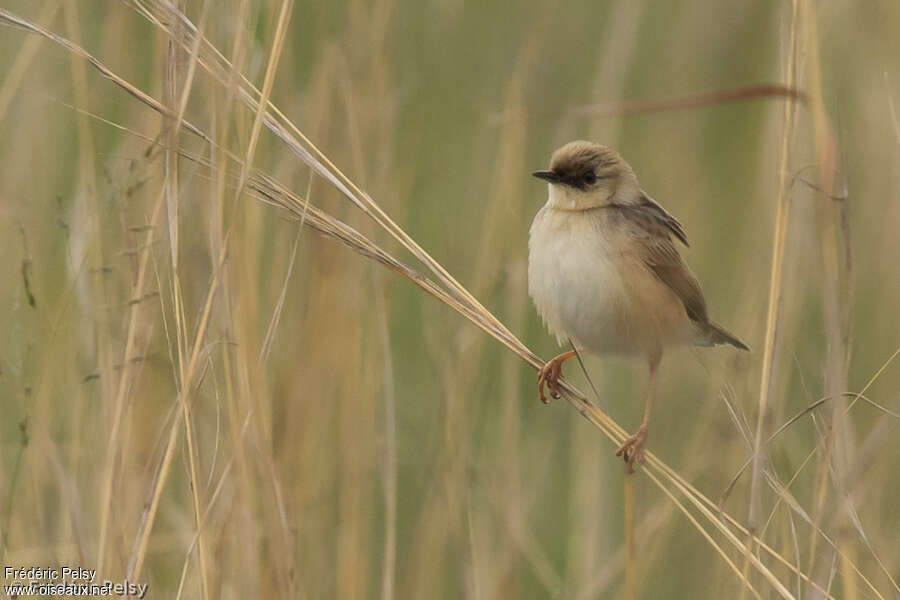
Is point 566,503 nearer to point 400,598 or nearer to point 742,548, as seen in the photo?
point 400,598

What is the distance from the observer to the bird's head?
372 cm

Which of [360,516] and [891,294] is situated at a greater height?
[891,294]

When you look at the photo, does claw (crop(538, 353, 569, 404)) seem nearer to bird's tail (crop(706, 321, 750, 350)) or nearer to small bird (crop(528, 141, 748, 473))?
small bird (crop(528, 141, 748, 473))

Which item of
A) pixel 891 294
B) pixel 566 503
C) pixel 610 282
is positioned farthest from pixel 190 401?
pixel 891 294

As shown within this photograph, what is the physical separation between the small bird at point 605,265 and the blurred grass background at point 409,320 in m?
0.14

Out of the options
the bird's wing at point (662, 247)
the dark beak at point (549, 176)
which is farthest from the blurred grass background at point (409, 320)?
the bird's wing at point (662, 247)

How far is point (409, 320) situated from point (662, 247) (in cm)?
126

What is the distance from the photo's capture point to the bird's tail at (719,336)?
4.02 meters

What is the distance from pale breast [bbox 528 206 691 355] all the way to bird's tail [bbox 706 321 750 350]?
0.31 meters

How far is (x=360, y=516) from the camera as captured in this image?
3143 mm

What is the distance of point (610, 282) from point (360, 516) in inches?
40.9

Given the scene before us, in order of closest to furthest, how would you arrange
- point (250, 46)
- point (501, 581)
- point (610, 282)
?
1. point (250, 46)
2. point (501, 581)
3. point (610, 282)

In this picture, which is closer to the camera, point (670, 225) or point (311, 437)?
point (311, 437)

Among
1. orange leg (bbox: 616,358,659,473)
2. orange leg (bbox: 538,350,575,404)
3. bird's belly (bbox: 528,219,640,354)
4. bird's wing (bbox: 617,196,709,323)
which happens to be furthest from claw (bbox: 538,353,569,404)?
bird's wing (bbox: 617,196,709,323)
